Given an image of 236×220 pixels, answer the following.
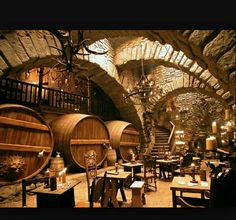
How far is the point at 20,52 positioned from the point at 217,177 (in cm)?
311

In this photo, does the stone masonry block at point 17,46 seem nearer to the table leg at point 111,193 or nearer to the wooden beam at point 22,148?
the wooden beam at point 22,148

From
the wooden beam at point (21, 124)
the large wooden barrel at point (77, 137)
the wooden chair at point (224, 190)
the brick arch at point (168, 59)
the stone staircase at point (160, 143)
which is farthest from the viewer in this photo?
the stone staircase at point (160, 143)

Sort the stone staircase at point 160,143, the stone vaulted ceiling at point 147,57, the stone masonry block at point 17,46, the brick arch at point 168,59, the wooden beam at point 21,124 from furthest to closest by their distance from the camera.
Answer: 1. the stone staircase at point 160,143
2. the brick arch at point 168,59
3. the wooden beam at point 21,124
4. the stone masonry block at point 17,46
5. the stone vaulted ceiling at point 147,57

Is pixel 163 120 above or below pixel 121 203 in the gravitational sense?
above

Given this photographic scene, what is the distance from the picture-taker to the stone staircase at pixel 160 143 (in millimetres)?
8205

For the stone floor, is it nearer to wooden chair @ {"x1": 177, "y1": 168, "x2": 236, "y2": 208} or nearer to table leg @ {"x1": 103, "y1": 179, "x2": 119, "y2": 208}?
table leg @ {"x1": 103, "y1": 179, "x2": 119, "y2": 208}

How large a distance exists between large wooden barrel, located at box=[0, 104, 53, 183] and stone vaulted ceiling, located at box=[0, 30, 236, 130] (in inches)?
29.4

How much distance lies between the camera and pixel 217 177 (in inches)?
70.4

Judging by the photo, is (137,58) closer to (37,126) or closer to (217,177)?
(37,126)

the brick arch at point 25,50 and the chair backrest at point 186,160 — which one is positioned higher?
the brick arch at point 25,50

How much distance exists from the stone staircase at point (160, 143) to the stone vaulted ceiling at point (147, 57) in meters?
1.48

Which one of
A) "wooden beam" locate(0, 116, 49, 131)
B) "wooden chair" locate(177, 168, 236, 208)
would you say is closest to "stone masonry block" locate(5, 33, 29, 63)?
"wooden beam" locate(0, 116, 49, 131)

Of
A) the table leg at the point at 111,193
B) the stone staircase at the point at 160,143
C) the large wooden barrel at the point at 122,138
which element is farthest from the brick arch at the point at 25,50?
the stone staircase at the point at 160,143
